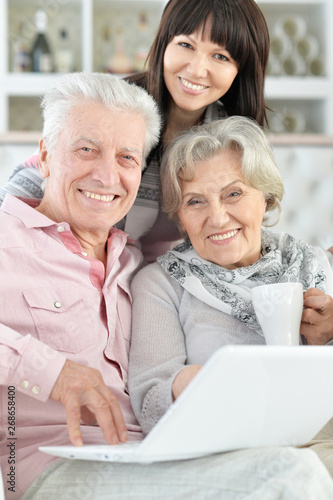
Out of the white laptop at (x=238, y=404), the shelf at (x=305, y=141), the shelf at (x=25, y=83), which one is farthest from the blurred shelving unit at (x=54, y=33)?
the white laptop at (x=238, y=404)

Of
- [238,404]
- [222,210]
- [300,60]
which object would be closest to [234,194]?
[222,210]

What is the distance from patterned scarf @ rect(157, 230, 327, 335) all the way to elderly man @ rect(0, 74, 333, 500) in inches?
5.5

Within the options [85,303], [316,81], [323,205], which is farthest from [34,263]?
[316,81]

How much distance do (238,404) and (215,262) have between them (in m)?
0.65

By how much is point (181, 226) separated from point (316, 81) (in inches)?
83.2

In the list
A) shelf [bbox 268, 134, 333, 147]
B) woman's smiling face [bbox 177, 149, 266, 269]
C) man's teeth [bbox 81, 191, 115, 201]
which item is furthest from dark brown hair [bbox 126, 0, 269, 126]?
shelf [bbox 268, 134, 333, 147]

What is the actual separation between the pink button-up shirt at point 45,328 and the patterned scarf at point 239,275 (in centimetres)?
15

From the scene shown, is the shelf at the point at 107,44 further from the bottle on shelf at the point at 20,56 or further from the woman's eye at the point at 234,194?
the woman's eye at the point at 234,194

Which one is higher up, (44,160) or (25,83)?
(44,160)

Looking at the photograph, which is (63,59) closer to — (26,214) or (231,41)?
(231,41)

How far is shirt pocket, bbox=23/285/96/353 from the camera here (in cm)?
138

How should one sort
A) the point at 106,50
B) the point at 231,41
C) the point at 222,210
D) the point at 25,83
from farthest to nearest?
the point at 106,50, the point at 25,83, the point at 231,41, the point at 222,210

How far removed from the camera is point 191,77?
6.12ft

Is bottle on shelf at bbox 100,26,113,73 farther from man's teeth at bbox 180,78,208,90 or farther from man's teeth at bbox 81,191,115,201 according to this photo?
man's teeth at bbox 81,191,115,201
